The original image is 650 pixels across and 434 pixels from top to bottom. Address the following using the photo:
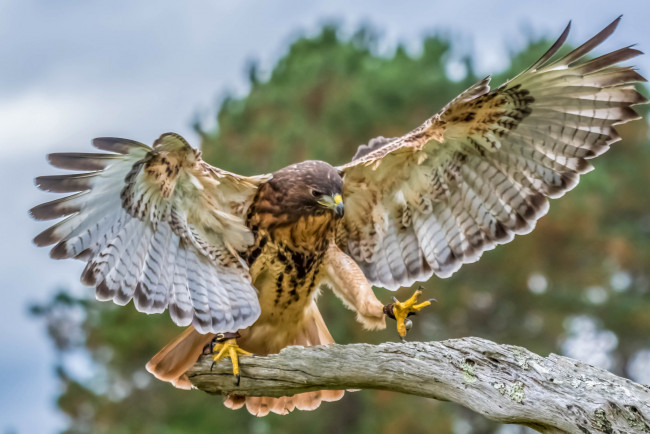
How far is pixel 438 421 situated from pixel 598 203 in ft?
14.9

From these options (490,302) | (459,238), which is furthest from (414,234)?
(490,302)

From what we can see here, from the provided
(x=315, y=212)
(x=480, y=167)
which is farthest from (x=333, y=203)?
(x=480, y=167)

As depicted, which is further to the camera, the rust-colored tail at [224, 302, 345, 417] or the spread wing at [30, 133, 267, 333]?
the rust-colored tail at [224, 302, 345, 417]

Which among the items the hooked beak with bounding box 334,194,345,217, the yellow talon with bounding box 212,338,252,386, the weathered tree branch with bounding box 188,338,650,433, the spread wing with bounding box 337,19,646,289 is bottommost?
the weathered tree branch with bounding box 188,338,650,433

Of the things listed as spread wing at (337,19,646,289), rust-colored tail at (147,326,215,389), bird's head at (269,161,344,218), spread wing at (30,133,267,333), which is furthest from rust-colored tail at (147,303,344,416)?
bird's head at (269,161,344,218)

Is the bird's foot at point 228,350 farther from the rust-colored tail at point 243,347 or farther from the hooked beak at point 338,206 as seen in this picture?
the hooked beak at point 338,206

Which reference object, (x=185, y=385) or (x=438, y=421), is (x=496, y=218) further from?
(x=438, y=421)

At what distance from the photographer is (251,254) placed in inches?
215

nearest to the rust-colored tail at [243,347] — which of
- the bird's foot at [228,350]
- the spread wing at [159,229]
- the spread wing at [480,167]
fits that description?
the bird's foot at [228,350]

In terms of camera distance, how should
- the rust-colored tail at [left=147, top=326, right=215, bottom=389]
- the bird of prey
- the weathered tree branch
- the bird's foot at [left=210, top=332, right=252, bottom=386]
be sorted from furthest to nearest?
the rust-colored tail at [left=147, top=326, right=215, bottom=389] → the bird's foot at [left=210, top=332, right=252, bottom=386] → the bird of prey → the weathered tree branch

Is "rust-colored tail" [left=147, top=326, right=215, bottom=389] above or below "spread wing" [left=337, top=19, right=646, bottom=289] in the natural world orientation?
below

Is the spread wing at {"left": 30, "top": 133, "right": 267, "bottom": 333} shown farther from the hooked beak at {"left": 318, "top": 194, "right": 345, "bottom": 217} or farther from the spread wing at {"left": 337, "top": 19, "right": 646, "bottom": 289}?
the spread wing at {"left": 337, "top": 19, "right": 646, "bottom": 289}

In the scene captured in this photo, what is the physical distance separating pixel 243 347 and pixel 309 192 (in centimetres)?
115

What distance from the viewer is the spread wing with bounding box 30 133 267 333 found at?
15.6ft
